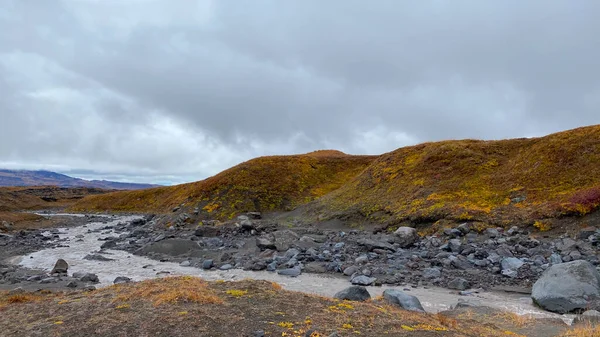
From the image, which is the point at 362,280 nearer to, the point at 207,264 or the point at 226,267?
the point at 226,267

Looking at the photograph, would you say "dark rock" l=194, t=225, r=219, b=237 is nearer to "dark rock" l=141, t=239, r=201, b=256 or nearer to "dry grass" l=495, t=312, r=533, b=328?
"dark rock" l=141, t=239, r=201, b=256

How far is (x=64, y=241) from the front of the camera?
41.9 meters

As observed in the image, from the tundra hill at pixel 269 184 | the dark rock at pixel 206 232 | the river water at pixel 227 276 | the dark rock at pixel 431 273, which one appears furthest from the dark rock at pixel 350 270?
the tundra hill at pixel 269 184

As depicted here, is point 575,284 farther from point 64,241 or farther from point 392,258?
point 64,241

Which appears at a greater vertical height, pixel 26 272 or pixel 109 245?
pixel 109 245

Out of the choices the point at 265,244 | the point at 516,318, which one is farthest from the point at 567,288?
the point at 265,244

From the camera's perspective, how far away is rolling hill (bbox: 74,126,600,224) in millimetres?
32188

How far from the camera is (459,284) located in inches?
788

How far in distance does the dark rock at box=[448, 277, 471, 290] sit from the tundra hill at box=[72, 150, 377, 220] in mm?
36012

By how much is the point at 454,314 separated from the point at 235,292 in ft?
27.3

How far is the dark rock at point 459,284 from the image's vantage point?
65.2 ft

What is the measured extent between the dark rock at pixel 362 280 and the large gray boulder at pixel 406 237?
8756 millimetres

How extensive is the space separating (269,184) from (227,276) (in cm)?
3758

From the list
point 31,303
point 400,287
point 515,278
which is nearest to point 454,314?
point 400,287
